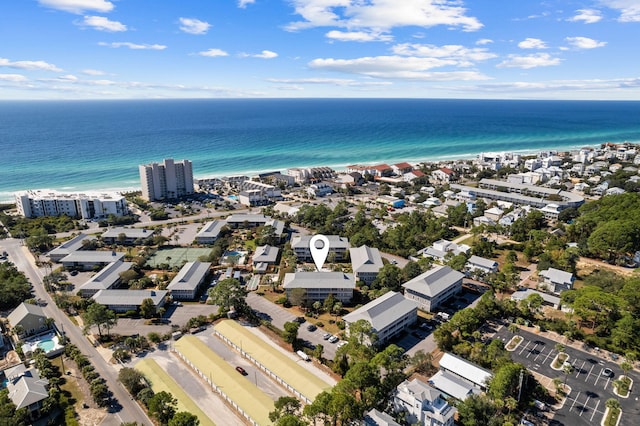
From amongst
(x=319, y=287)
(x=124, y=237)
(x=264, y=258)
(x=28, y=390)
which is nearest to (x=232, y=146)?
(x=124, y=237)

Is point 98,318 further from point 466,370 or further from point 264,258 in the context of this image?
point 466,370

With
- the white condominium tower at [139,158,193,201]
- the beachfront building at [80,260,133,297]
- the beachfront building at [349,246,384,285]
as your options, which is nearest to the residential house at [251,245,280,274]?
the beachfront building at [349,246,384,285]

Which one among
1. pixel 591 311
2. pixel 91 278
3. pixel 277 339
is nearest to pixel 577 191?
pixel 591 311

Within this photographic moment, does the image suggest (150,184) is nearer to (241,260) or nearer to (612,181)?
(241,260)

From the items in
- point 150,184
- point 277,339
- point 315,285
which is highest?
point 150,184

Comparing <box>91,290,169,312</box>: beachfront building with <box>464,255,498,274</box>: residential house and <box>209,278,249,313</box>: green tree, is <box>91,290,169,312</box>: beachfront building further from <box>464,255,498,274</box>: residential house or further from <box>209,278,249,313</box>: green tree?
<box>464,255,498,274</box>: residential house

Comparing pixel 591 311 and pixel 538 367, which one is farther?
pixel 591 311
